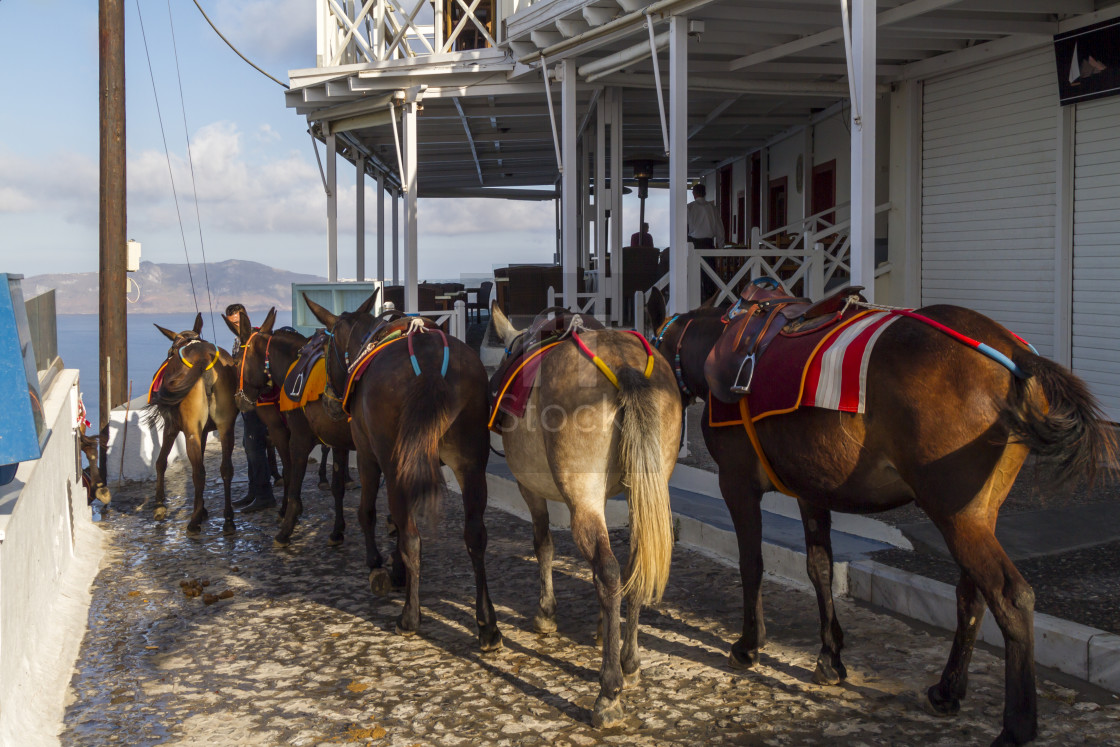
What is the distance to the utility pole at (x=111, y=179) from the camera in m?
11.7

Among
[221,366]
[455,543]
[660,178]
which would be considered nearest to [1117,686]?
[455,543]

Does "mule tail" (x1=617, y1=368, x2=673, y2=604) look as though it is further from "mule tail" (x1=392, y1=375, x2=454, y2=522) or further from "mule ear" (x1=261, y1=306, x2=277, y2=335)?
"mule ear" (x1=261, y1=306, x2=277, y2=335)

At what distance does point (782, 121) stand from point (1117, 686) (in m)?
13.0

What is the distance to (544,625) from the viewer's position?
17.1 feet

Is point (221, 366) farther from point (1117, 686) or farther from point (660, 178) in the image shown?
point (660, 178)

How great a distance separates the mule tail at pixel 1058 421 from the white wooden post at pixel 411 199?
10810mm

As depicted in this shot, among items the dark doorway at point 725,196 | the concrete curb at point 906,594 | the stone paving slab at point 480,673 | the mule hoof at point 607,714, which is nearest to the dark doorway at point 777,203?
the dark doorway at point 725,196

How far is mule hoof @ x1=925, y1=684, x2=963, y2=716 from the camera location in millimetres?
3879

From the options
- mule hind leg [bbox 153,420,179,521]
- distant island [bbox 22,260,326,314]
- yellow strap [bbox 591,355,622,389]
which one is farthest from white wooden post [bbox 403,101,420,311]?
distant island [bbox 22,260,326,314]

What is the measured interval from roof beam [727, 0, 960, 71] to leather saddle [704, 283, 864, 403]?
529 cm

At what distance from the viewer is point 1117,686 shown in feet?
13.2

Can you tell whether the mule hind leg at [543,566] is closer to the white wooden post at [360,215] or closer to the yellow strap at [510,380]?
the yellow strap at [510,380]

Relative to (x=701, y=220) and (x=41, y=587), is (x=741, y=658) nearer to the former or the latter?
(x=41, y=587)

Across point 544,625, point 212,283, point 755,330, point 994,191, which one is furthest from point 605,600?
point 212,283
